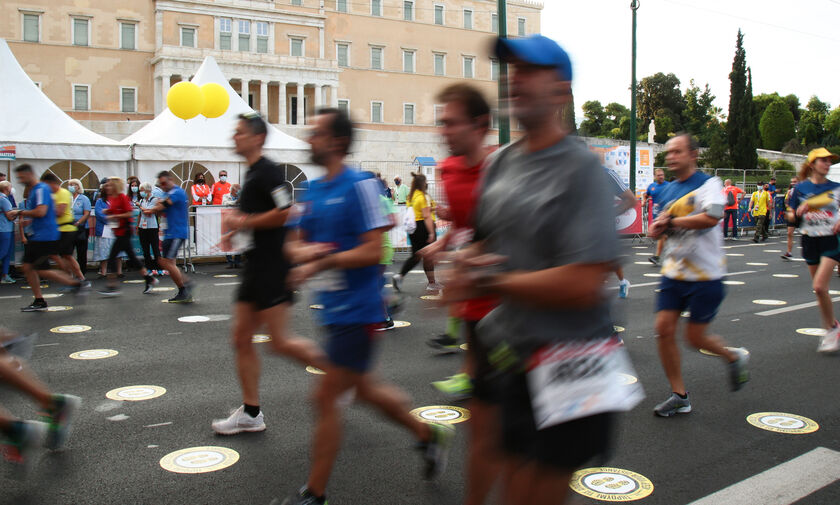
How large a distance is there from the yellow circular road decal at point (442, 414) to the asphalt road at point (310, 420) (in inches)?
5.6

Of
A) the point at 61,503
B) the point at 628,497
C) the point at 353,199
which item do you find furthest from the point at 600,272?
the point at 61,503

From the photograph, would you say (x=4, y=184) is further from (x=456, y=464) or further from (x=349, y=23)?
(x=349, y=23)

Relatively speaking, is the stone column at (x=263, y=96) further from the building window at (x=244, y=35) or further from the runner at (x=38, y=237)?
the runner at (x=38, y=237)

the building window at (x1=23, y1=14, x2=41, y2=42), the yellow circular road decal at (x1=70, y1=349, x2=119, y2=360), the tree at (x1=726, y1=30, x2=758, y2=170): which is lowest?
the yellow circular road decal at (x1=70, y1=349, x2=119, y2=360)

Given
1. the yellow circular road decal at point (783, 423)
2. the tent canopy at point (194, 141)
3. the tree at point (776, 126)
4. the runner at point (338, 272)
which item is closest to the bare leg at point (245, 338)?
the runner at point (338, 272)

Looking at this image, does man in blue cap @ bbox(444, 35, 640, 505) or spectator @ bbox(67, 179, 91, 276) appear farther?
spectator @ bbox(67, 179, 91, 276)

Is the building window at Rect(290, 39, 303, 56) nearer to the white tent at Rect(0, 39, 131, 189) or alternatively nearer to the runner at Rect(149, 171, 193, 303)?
the white tent at Rect(0, 39, 131, 189)

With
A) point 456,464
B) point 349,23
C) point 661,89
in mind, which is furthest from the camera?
point 661,89

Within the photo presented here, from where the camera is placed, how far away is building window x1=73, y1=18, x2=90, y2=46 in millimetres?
→ 50844

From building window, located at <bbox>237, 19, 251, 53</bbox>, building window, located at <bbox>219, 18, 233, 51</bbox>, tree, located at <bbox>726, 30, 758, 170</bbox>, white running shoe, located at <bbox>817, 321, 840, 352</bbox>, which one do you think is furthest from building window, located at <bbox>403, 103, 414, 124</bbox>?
white running shoe, located at <bbox>817, 321, 840, 352</bbox>

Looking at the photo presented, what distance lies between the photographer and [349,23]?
6022cm

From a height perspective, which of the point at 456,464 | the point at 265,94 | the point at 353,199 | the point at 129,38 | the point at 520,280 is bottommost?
the point at 456,464

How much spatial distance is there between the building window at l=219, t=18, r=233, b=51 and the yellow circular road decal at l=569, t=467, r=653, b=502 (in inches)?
2267

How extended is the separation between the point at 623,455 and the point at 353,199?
2.12 m
